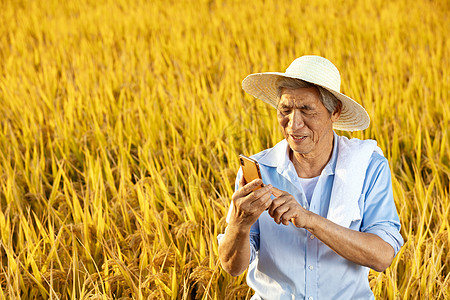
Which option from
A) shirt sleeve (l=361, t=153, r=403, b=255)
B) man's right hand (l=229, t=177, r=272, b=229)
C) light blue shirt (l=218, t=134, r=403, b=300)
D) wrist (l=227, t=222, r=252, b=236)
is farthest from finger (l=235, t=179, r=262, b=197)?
shirt sleeve (l=361, t=153, r=403, b=255)

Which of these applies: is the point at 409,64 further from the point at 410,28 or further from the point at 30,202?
the point at 30,202

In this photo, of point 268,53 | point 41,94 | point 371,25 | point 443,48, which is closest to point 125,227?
point 41,94

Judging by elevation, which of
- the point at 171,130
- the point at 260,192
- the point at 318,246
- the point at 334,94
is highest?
the point at 334,94

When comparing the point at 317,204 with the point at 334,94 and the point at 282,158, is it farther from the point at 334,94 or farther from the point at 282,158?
the point at 334,94

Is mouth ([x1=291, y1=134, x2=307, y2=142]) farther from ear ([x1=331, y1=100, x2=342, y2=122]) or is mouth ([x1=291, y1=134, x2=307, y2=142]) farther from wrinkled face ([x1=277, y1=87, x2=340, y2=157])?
ear ([x1=331, y1=100, x2=342, y2=122])

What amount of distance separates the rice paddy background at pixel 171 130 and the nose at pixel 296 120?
0.53m

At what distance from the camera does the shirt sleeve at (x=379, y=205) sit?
1362 mm

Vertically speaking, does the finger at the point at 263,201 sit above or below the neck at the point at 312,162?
above

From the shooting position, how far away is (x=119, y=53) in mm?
4961

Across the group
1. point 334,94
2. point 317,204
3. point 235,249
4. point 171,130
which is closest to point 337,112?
point 334,94

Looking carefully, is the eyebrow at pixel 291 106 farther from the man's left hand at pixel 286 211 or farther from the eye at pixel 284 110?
the man's left hand at pixel 286 211

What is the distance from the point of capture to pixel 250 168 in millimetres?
1204

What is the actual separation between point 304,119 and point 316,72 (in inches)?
5.2

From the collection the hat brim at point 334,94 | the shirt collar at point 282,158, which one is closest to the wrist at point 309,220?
the shirt collar at point 282,158
